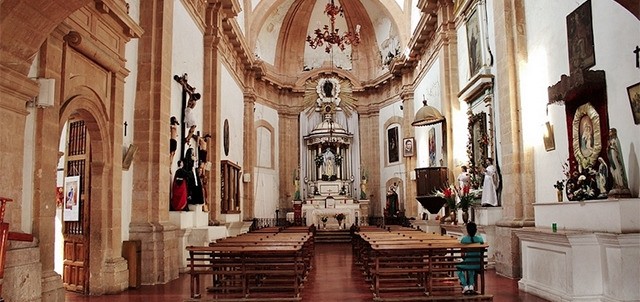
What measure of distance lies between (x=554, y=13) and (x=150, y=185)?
25.3ft

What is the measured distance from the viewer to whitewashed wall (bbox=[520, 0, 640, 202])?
6.70 m

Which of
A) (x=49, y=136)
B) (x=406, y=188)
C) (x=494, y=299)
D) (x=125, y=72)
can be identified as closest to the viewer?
(x=49, y=136)

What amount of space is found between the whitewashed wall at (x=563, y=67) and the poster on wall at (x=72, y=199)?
7.97 meters

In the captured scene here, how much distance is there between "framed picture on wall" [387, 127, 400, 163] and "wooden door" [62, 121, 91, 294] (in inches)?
646

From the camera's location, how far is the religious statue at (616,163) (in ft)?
21.7

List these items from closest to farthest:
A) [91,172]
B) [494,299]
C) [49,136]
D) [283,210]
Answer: [49,136] < [494,299] < [91,172] < [283,210]

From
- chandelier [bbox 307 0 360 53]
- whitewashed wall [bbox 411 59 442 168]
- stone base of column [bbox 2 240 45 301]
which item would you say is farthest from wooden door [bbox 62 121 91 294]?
chandelier [bbox 307 0 360 53]

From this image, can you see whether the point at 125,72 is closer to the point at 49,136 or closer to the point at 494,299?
the point at 49,136

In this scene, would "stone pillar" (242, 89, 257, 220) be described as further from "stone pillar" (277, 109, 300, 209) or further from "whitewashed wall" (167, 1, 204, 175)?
"whitewashed wall" (167, 1, 204, 175)

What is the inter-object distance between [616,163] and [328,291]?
4711 millimetres

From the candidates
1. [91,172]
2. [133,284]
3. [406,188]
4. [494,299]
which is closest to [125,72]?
[91,172]

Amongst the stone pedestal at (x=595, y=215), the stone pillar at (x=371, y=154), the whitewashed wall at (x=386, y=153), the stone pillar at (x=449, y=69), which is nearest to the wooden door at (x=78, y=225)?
the stone pedestal at (x=595, y=215)

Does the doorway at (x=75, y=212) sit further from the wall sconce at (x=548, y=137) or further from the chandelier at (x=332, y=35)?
the chandelier at (x=332, y=35)

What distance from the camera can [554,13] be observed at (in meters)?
8.98
